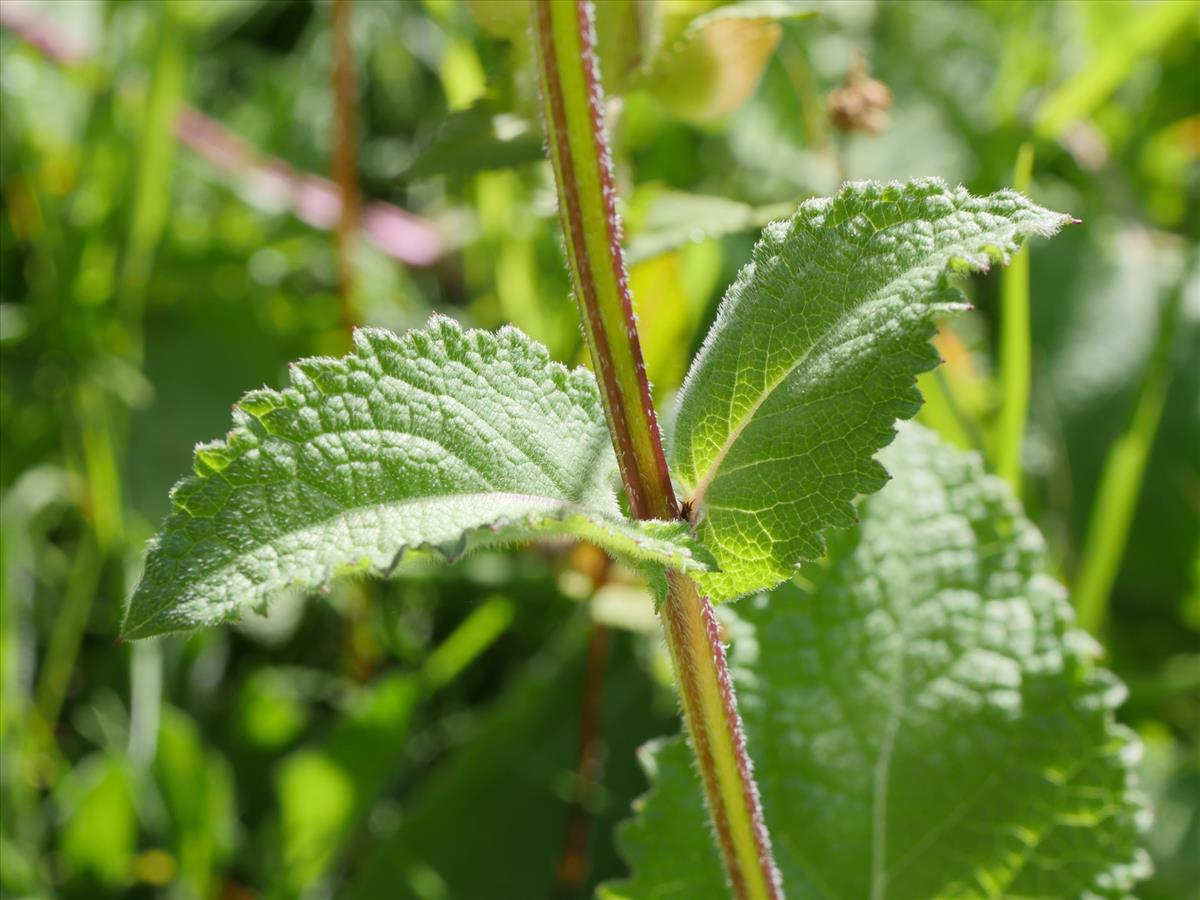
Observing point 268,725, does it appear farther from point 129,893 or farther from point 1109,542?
point 1109,542

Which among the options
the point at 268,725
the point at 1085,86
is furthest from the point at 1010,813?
the point at 1085,86

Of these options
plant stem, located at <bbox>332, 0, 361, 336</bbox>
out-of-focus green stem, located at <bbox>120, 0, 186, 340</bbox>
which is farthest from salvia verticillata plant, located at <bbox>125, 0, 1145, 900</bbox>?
out-of-focus green stem, located at <bbox>120, 0, 186, 340</bbox>

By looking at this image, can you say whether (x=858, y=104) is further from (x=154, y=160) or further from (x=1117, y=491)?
(x=154, y=160)

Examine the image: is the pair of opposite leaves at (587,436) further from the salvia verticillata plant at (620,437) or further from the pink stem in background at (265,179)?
the pink stem in background at (265,179)

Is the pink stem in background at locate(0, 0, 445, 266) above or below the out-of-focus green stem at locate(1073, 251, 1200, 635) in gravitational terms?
above

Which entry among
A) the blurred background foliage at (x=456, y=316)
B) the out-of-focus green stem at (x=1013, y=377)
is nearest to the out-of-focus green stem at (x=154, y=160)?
the blurred background foliage at (x=456, y=316)

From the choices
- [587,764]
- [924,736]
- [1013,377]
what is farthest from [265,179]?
[924,736]

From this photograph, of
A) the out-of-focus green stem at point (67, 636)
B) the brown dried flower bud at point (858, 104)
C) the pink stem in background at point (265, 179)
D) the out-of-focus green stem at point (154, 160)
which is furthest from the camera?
the pink stem in background at point (265, 179)

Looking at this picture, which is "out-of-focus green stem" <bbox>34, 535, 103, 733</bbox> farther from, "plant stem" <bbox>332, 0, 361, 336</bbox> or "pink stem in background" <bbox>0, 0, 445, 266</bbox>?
"pink stem in background" <bbox>0, 0, 445, 266</bbox>
